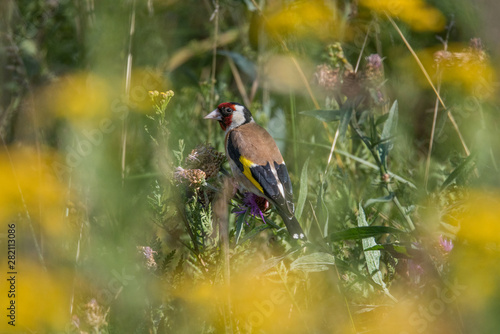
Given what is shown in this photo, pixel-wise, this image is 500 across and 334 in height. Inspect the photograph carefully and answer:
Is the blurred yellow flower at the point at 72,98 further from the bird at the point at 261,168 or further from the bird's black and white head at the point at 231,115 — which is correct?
the bird at the point at 261,168

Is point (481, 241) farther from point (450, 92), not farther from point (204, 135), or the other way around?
point (204, 135)

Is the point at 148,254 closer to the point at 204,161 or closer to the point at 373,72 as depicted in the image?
A: the point at 204,161

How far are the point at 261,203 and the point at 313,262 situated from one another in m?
0.26

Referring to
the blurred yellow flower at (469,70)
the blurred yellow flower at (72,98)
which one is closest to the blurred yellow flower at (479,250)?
the blurred yellow flower at (469,70)

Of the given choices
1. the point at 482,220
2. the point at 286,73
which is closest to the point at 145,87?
the point at 286,73

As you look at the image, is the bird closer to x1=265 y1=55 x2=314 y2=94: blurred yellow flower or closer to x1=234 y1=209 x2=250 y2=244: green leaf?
x1=234 y1=209 x2=250 y2=244: green leaf

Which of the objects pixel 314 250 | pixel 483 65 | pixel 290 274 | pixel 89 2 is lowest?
pixel 290 274

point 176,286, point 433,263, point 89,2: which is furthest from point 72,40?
point 433,263

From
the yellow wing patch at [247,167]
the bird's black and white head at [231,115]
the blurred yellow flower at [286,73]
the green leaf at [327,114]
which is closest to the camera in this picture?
the yellow wing patch at [247,167]

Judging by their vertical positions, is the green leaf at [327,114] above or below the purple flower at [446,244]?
above

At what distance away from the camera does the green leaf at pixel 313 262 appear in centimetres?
152

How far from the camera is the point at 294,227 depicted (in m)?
1.58

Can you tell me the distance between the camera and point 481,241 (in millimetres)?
1506

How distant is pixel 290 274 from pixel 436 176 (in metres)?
0.70
